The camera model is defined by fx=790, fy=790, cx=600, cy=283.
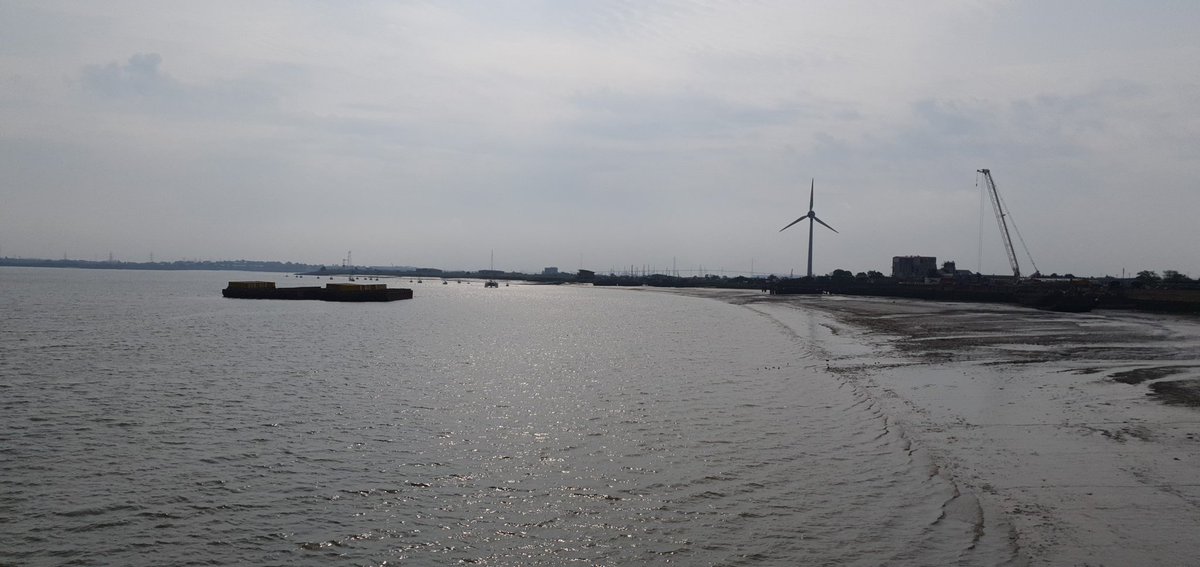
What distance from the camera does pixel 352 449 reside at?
17781 millimetres

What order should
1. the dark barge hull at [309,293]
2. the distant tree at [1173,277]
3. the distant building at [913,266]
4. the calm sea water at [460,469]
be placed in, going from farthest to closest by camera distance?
the distant building at [913,266] → the distant tree at [1173,277] → the dark barge hull at [309,293] → the calm sea water at [460,469]

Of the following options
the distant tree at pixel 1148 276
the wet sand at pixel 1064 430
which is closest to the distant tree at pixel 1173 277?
the distant tree at pixel 1148 276

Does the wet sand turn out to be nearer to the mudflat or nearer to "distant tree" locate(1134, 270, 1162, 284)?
the mudflat

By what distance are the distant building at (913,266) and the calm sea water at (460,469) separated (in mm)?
157793

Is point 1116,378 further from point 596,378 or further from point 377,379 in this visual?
point 377,379

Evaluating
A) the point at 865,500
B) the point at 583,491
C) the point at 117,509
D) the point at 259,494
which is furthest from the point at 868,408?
the point at 117,509

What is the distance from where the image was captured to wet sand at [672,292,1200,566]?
37.4ft

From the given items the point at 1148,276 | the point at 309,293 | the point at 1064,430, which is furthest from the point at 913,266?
the point at 1064,430

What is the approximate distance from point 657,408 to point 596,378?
7720 mm

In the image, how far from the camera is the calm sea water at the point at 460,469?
11.4m

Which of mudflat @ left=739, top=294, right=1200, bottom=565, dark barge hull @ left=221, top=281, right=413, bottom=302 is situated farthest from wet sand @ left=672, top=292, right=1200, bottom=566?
dark barge hull @ left=221, top=281, right=413, bottom=302

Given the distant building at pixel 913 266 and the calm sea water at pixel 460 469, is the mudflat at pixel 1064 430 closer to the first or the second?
the calm sea water at pixel 460 469

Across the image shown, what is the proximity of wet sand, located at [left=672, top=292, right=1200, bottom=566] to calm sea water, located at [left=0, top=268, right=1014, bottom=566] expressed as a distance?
37.9 inches

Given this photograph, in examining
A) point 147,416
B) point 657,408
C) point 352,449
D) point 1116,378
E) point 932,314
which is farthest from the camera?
point 932,314
